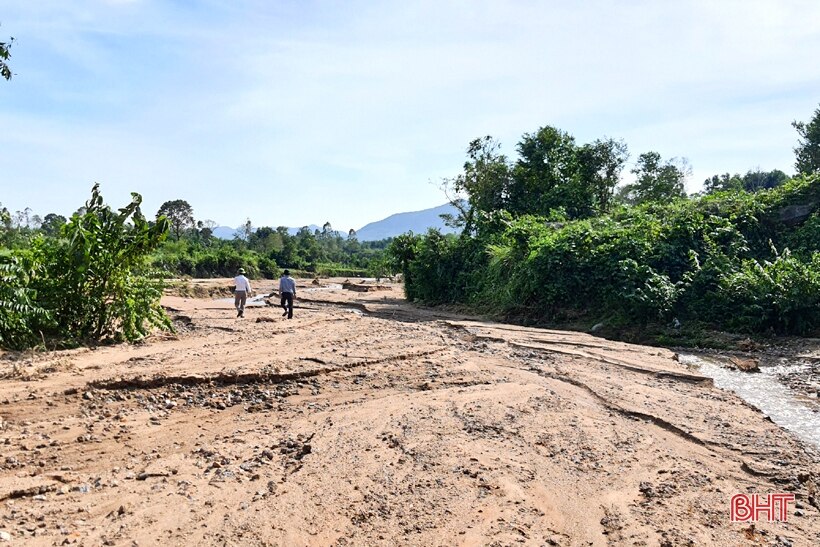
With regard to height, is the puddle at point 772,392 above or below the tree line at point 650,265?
below

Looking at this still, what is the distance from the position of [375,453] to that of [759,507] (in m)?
2.78

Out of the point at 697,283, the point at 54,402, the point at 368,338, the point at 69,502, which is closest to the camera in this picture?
the point at 69,502

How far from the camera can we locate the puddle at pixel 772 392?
19.8ft

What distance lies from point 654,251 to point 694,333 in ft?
10.3

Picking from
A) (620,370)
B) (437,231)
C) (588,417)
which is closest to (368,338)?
(620,370)

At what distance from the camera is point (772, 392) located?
759 cm

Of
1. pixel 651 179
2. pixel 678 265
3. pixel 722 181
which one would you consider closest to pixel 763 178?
pixel 722 181

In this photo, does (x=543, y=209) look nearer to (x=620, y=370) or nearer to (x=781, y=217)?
(x=781, y=217)

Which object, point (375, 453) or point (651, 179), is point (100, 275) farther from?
point (651, 179)

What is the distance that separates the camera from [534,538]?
10.9 feet

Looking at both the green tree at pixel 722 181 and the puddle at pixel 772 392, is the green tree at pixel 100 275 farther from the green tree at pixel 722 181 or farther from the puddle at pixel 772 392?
the green tree at pixel 722 181

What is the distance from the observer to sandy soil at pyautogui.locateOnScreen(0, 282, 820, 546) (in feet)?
11.3

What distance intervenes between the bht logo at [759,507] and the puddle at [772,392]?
170 centimetres

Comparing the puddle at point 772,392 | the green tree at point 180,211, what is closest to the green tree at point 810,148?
the puddle at point 772,392
